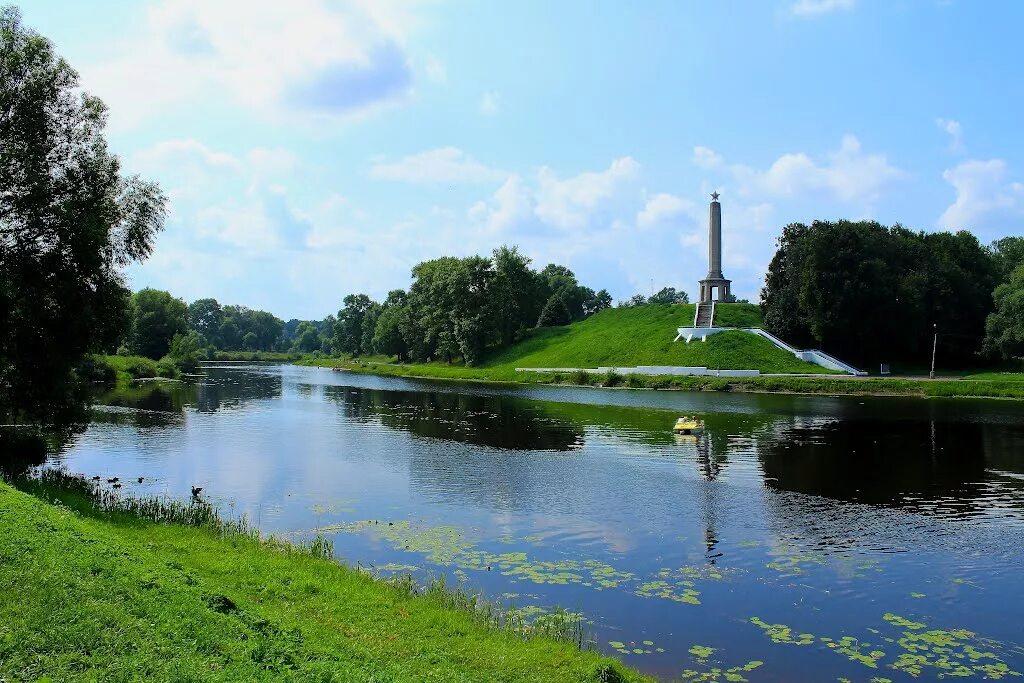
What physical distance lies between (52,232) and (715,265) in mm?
102241

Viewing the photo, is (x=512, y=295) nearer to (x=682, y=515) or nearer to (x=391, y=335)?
(x=391, y=335)

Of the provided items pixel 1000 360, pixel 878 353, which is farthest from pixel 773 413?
pixel 1000 360

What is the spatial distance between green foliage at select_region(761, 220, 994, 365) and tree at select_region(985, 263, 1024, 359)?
8.97 metres

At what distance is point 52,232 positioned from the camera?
92.7 feet

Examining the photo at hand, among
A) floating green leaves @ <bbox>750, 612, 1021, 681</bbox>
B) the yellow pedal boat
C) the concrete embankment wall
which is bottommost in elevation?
floating green leaves @ <bbox>750, 612, 1021, 681</bbox>

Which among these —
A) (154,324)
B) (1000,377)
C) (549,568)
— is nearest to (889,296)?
(1000,377)

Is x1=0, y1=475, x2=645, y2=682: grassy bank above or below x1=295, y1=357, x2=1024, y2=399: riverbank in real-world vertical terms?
below

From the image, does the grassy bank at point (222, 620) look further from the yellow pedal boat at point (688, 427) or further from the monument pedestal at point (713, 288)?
the monument pedestal at point (713, 288)

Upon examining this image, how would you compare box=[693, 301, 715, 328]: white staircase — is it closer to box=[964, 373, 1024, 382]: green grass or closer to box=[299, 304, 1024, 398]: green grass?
box=[299, 304, 1024, 398]: green grass

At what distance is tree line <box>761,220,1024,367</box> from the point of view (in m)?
97.4

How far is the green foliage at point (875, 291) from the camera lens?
9838cm

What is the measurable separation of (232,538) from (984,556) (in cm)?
2109

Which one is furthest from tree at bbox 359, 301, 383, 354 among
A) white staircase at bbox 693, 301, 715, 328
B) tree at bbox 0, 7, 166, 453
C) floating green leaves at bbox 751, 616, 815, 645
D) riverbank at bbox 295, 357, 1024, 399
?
floating green leaves at bbox 751, 616, 815, 645

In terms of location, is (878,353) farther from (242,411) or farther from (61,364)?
(61,364)
